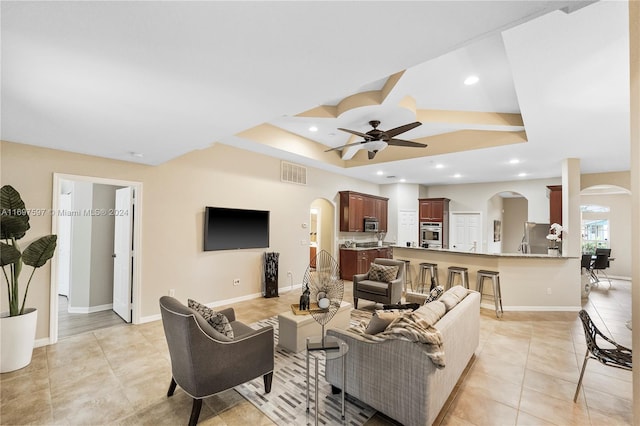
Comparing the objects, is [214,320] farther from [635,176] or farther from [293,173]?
[293,173]

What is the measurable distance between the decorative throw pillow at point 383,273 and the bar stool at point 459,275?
1.22 metres

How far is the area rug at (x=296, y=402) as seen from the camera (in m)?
2.24

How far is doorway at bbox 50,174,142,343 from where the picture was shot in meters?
4.29

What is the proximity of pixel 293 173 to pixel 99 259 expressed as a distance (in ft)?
12.9

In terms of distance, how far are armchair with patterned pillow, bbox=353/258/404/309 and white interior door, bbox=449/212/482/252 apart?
4.72 m

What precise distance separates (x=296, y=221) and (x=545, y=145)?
4.75 m

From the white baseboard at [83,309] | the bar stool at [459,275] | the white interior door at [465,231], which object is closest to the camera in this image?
the white baseboard at [83,309]

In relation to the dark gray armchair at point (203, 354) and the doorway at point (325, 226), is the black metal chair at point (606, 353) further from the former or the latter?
the doorway at point (325, 226)

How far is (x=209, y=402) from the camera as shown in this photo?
246cm

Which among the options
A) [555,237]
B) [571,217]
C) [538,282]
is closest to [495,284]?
[538,282]

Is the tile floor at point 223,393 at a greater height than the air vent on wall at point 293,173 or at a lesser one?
lesser

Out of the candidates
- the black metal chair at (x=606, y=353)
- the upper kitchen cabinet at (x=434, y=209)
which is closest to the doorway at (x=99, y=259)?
the black metal chair at (x=606, y=353)

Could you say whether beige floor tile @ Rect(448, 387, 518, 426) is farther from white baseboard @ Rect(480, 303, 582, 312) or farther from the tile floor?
white baseboard @ Rect(480, 303, 582, 312)


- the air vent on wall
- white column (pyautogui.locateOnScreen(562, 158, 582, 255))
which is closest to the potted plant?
the air vent on wall
